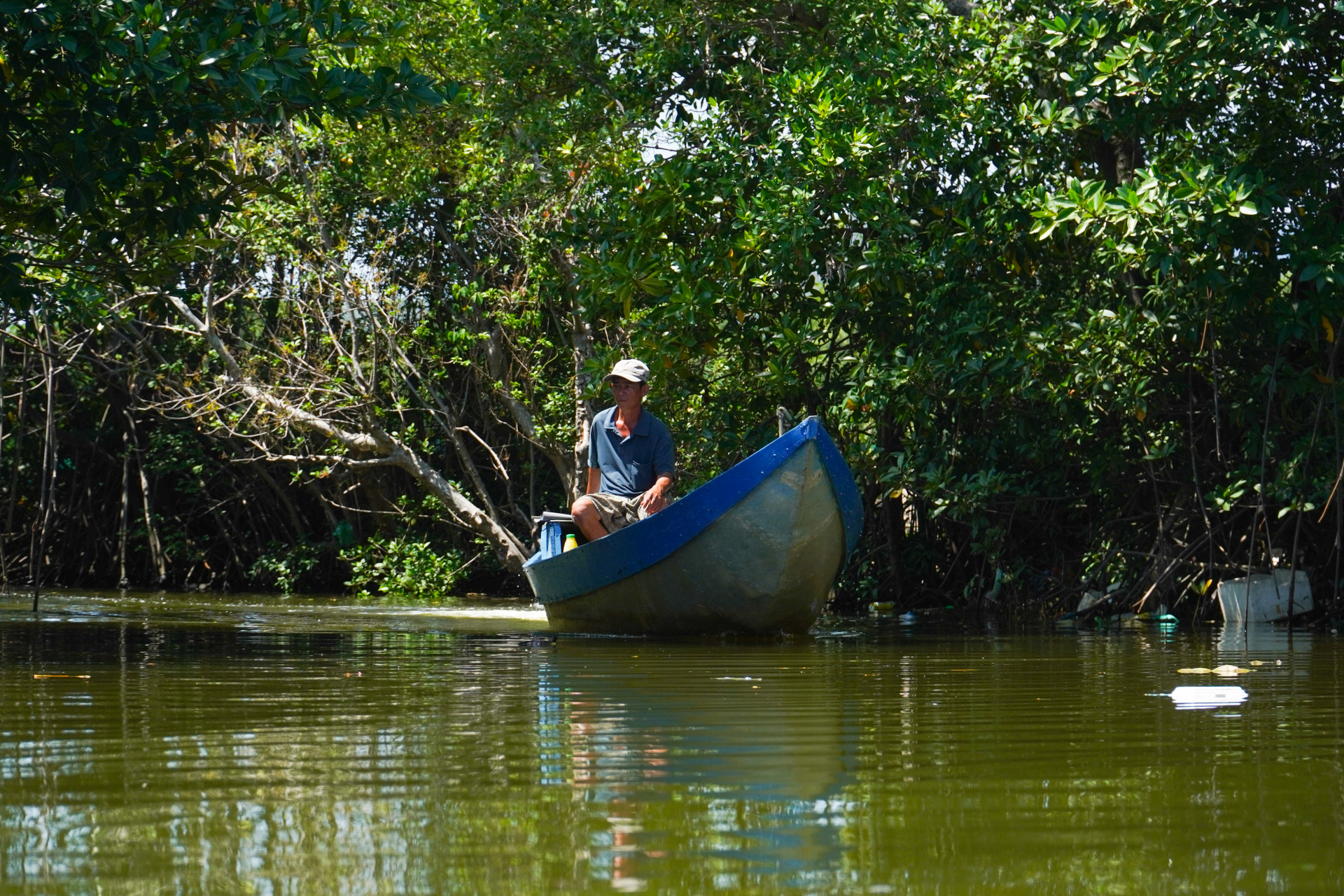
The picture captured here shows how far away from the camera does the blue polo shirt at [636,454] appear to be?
288 inches

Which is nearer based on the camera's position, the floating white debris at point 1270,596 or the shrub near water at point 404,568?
the floating white debris at point 1270,596

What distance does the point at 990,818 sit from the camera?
223 cm

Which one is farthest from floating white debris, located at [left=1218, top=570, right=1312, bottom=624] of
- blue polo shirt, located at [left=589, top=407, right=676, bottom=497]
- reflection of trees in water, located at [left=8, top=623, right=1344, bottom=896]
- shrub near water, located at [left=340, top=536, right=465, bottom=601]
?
shrub near water, located at [left=340, top=536, right=465, bottom=601]

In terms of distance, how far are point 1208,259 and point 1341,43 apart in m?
1.36

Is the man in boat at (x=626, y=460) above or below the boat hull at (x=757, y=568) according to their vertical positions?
above

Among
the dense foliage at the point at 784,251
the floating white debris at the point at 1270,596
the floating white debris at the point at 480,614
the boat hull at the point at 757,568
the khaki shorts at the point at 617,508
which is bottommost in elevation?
the floating white debris at the point at 480,614

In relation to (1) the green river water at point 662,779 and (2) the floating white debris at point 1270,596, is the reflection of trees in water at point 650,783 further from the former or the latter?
(2) the floating white debris at point 1270,596

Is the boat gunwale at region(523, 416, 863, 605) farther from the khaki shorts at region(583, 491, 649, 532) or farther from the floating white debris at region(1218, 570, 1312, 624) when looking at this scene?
the floating white debris at region(1218, 570, 1312, 624)

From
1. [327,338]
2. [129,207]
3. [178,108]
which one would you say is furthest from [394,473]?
[178,108]

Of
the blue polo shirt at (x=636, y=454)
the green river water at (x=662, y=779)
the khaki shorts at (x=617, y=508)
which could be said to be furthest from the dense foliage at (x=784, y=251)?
the green river water at (x=662, y=779)

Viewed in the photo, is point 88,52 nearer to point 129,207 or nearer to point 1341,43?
point 129,207

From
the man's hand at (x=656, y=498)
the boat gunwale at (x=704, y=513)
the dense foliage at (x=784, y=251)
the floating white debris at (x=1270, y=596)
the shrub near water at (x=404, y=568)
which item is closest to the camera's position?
the boat gunwale at (x=704, y=513)

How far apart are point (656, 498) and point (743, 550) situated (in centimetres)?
63

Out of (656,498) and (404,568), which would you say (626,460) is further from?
(404,568)
